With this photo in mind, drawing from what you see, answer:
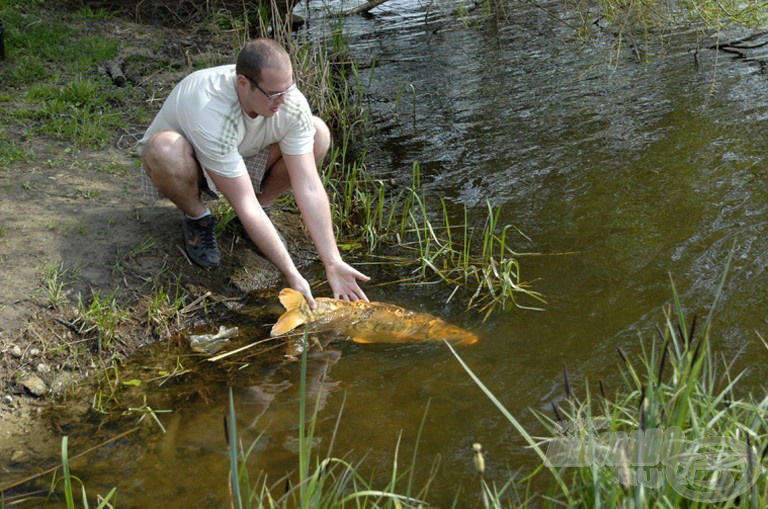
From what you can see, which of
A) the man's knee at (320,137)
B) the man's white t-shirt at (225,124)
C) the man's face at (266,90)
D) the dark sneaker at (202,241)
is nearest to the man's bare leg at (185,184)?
the dark sneaker at (202,241)

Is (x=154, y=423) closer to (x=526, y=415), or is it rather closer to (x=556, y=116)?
(x=526, y=415)

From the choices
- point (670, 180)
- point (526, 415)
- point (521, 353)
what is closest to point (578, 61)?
point (670, 180)

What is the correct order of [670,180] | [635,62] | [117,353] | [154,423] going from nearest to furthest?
[154,423] < [117,353] < [670,180] < [635,62]

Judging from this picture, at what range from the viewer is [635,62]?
9414 mm

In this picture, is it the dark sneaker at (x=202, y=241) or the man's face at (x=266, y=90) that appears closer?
the man's face at (x=266, y=90)

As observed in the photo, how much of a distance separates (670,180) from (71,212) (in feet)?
15.3

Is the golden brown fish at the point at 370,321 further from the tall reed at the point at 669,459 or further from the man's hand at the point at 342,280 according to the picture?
the tall reed at the point at 669,459

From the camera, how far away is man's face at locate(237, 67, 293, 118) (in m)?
4.09

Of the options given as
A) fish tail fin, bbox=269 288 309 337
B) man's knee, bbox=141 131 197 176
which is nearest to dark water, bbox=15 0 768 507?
fish tail fin, bbox=269 288 309 337

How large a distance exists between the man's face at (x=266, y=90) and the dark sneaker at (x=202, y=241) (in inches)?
36.6

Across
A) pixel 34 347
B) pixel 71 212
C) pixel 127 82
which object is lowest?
pixel 34 347

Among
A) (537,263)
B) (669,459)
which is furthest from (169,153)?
(669,459)

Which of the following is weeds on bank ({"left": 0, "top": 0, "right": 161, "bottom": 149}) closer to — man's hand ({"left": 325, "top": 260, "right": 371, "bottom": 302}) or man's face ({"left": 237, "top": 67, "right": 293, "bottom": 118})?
man's face ({"left": 237, "top": 67, "right": 293, "bottom": 118})

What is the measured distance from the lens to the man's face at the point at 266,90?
409cm
